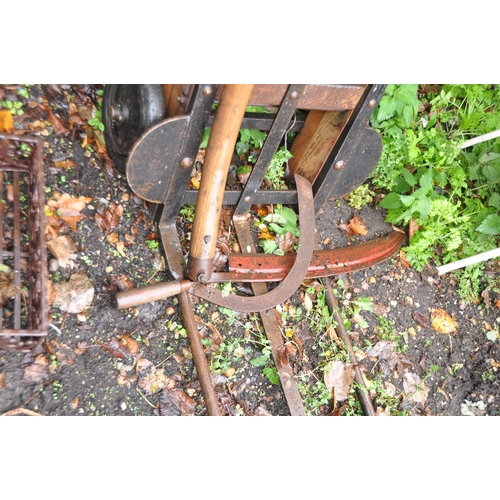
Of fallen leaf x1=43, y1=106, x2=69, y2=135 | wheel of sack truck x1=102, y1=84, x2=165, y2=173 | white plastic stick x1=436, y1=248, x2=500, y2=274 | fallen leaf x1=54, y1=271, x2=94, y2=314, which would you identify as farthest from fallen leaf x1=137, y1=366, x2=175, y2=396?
white plastic stick x1=436, y1=248, x2=500, y2=274

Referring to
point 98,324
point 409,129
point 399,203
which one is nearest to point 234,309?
point 98,324

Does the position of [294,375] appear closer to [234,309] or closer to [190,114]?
[234,309]

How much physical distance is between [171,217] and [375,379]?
1642 mm

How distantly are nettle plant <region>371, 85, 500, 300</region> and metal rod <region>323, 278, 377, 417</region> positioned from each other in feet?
2.65

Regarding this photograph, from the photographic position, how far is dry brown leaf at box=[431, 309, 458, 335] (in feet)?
11.3

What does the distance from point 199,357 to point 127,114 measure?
4.59 ft

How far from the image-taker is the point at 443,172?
360 cm

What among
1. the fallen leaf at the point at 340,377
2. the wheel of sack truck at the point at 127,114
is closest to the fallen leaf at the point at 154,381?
the fallen leaf at the point at 340,377

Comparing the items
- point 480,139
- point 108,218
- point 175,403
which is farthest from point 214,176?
point 480,139

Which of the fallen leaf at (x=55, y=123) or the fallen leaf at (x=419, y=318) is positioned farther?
the fallen leaf at (x=419, y=318)

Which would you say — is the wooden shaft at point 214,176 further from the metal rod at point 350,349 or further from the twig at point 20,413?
the twig at point 20,413

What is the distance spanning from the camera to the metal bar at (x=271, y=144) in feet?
8.53

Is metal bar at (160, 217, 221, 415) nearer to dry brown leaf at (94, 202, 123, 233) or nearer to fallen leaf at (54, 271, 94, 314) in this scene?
dry brown leaf at (94, 202, 123, 233)

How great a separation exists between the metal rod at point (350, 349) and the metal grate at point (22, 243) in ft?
5.71
